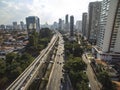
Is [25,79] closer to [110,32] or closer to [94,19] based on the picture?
[110,32]

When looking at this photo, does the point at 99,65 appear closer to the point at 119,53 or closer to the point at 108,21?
the point at 119,53

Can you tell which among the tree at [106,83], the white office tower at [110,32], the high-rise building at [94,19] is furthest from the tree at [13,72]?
the high-rise building at [94,19]

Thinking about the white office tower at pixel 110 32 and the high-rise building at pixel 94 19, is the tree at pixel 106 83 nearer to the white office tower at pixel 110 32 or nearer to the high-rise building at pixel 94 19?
the white office tower at pixel 110 32

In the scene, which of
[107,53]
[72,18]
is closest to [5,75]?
[107,53]

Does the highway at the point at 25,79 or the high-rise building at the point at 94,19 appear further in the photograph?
the high-rise building at the point at 94,19

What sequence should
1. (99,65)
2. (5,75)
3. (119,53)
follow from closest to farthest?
(5,75) → (99,65) → (119,53)

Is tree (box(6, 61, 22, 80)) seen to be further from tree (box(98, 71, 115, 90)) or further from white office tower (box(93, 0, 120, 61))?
white office tower (box(93, 0, 120, 61))

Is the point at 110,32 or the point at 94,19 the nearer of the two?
the point at 110,32

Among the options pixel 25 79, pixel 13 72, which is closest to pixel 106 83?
pixel 25 79
